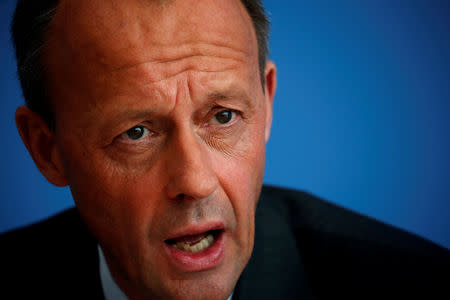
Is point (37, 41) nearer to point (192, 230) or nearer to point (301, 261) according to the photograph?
point (192, 230)

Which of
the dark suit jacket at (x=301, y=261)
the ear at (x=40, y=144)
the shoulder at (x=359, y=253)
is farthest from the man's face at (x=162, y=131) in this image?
the shoulder at (x=359, y=253)

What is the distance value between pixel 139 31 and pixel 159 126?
1.02 feet

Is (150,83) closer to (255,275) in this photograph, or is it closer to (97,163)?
(97,163)

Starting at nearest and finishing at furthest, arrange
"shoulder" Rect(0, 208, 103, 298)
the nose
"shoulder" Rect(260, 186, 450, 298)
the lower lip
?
the nose → the lower lip → "shoulder" Rect(260, 186, 450, 298) → "shoulder" Rect(0, 208, 103, 298)

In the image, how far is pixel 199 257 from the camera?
1.43 meters

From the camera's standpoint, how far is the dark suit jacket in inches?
72.4

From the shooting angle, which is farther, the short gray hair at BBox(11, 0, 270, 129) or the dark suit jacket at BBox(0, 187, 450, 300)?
the dark suit jacket at BBox(0, 187, 450, 300)

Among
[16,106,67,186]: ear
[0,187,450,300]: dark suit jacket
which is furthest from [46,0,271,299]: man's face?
[0,187,450,300]: dark suit jacket

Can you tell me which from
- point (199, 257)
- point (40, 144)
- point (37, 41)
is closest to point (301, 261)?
point (199, 257)

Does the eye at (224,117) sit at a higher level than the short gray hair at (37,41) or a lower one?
lower

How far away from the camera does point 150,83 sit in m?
1.34

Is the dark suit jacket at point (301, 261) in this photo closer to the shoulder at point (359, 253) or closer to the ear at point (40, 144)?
the shoulder at point (359, 253)

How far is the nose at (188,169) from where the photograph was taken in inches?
50.9

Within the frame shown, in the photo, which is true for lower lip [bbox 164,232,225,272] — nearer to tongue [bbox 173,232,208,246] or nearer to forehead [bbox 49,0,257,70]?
tongue [bbox 173,232,208,246]
